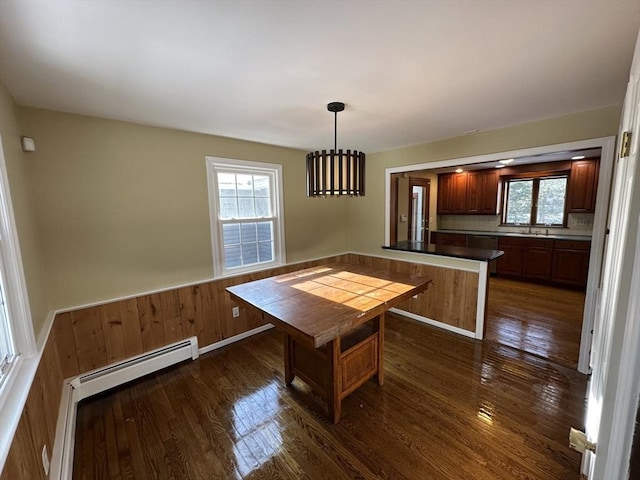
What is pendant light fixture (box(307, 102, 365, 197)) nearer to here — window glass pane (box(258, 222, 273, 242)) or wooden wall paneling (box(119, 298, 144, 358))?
window glass pane (box(258, 222, 273, 242))

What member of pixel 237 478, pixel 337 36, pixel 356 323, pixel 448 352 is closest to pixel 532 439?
pixel 448 352

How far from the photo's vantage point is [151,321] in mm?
2527

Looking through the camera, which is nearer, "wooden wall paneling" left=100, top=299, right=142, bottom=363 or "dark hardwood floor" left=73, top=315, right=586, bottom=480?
"dark hardwood floor" left=73, top=315, right=586, bottom=480

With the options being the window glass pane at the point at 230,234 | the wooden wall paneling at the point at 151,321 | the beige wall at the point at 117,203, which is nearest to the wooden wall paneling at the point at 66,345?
the beige wall at the point at 117,203

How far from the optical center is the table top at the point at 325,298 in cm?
162

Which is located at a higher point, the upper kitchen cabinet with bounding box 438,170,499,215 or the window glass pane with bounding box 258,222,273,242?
the upper kitchen cabinet with bounding box 438,170,499,215

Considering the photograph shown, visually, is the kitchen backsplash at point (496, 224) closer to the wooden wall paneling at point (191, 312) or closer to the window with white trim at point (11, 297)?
the wooden wall paneling at point (191, 312)

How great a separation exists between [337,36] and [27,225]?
86.4 inches

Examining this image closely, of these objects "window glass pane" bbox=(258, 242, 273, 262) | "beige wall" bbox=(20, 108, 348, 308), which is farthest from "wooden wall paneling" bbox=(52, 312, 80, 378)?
"window glass pane" bbox=(258, 242, 273, 262)

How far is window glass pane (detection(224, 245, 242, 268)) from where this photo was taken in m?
3.08

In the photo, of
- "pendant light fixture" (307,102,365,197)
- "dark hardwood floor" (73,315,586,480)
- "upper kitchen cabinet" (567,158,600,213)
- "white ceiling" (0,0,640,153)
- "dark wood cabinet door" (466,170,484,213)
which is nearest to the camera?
"white ceiling" (0,0,640,153)

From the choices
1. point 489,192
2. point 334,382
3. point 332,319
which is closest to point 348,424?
point 334,382

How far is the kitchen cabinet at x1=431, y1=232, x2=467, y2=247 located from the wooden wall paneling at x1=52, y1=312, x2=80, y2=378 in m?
5.88

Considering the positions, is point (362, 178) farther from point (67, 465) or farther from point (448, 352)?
point (67, 465)
